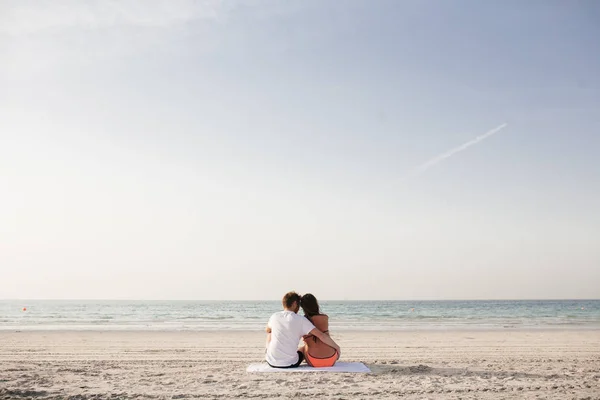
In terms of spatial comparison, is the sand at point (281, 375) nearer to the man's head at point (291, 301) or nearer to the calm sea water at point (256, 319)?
the man's head at point (291, 301)

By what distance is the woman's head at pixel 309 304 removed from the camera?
7.59 meters

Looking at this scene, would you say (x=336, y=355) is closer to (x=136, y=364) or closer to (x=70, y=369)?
(x=136, y=364)

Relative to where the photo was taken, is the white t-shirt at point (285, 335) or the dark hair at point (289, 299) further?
the dark hair at point (289, 299)

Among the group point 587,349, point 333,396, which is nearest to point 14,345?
point 333,396

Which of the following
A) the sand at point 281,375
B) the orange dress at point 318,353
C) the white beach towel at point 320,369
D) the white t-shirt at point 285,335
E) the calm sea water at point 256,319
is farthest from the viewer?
the calm sea water at point 256,319

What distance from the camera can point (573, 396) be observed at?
232 inches

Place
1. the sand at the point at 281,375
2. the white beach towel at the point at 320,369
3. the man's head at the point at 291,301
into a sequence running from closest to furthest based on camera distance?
the sand at the point at 281,375, the white beach towel at the point at 320,369, the man's head at the point at 291,301

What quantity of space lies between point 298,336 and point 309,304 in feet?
1.75

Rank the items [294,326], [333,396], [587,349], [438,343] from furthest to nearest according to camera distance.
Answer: [438,343]
[587,349]
[294,326]
[333,396]

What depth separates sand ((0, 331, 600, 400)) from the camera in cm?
604

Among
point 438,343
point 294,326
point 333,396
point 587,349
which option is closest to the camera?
point 333,396

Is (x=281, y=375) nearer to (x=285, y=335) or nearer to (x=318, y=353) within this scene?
(x=285, y=335)

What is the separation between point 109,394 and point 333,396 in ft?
9.43

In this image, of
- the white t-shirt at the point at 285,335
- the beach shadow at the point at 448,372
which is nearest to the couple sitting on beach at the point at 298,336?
the white t-shirt at the point at 285,335
